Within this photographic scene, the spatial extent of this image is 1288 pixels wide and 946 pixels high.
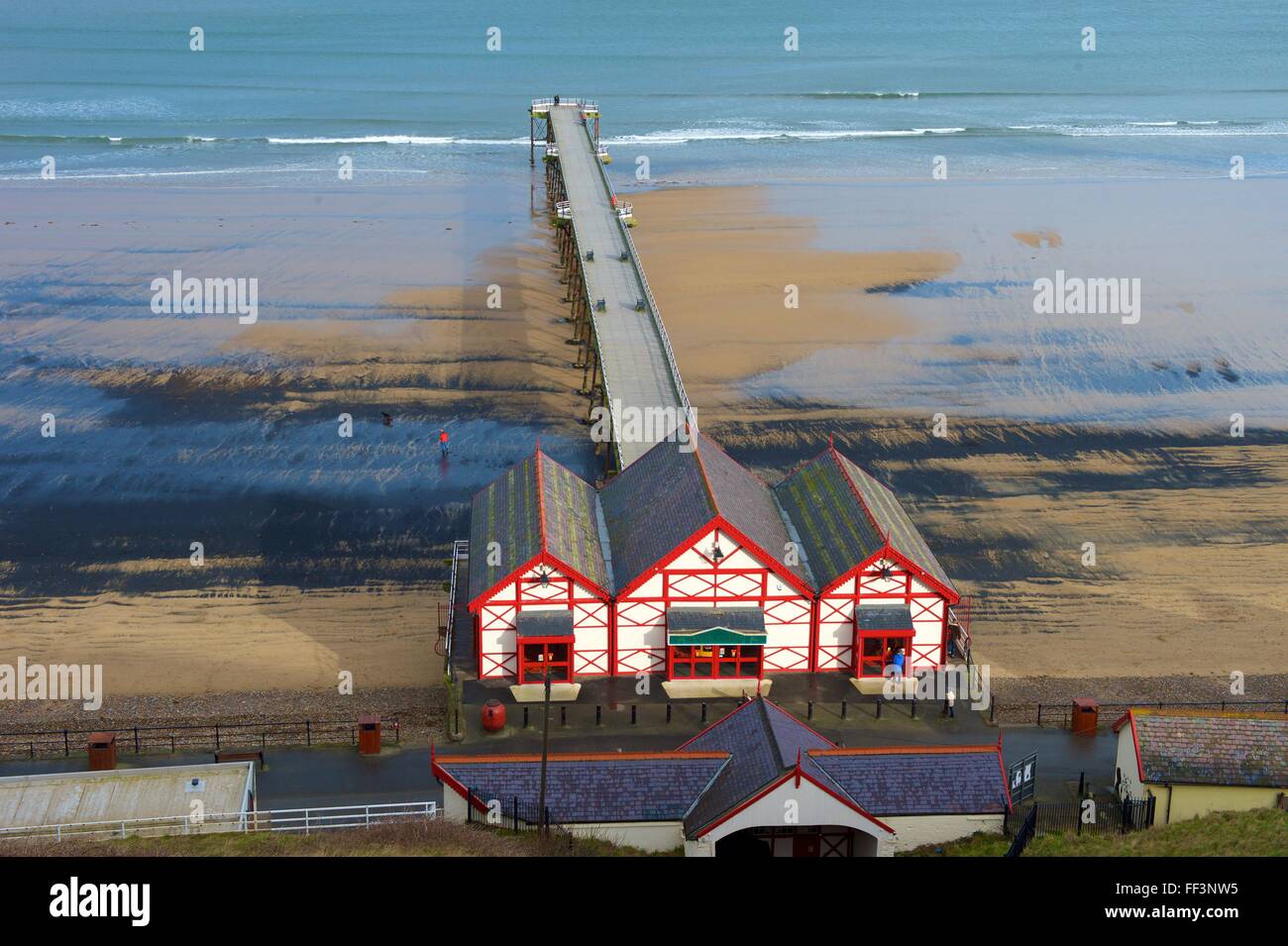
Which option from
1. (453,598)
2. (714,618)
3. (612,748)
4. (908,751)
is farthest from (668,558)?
(908,751)

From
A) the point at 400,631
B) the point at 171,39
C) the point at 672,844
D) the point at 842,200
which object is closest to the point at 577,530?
the point at 400,631

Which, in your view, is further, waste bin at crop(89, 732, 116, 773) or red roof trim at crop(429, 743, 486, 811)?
waste bin at crop(89, 732, 116, 773)

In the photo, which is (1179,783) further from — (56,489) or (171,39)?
(171,39)

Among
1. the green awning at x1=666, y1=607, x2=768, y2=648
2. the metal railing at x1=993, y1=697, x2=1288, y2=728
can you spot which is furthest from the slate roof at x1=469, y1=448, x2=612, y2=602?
the metal railing at x1=993, y1=697, x2=1288, y2=728

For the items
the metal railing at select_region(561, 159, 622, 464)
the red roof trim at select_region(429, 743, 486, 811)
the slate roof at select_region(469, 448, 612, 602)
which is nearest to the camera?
the red roof trim at select_region(429, 743, 486, 811)

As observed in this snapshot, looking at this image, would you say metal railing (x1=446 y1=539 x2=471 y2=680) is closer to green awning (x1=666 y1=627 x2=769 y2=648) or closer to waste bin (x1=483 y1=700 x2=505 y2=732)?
waste bin (x1=483 y1=700 x2=505 y2=732)

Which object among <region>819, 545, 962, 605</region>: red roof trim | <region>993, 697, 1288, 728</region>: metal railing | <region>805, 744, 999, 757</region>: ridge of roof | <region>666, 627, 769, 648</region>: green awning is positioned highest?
<region>819, 545, 962, 605</region>: red roof trim
